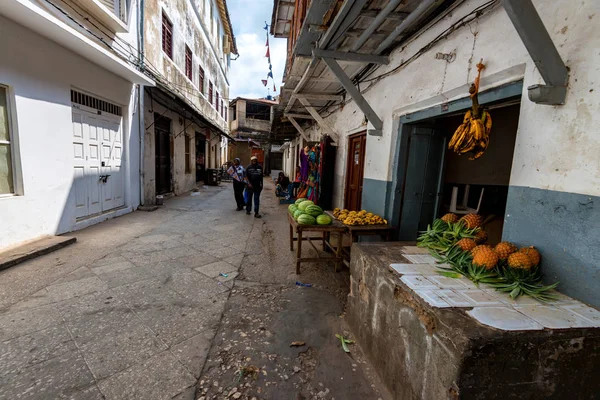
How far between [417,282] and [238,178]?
6.92m

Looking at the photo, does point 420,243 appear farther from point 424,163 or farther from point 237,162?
point 237,162

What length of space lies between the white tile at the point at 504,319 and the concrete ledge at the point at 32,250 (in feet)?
17.4

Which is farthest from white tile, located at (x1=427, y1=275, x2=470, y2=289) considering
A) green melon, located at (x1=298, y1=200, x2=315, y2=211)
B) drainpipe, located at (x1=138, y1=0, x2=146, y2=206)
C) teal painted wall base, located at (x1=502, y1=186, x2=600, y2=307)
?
drainpipe, located at (x1=138, y1=0, x2=146, y2=206)

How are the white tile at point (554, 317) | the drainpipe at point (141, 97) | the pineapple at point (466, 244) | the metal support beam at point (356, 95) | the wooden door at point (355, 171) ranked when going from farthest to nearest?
the drainpipe at point (141, 97)
the wooden door at point (355, 171)
the metal support beam at point (356, 95)
the pineapple at point (466, 244)
the white tile at point (554, 317)

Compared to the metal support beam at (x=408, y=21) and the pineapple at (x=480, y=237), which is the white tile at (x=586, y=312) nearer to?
the pineapple at (x=480, y=237)

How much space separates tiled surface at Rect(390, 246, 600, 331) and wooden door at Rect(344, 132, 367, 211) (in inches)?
153

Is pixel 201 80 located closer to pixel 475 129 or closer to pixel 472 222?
pixel 475 129

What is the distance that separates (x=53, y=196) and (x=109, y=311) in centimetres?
346

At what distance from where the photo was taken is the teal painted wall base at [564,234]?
1654 millimetres

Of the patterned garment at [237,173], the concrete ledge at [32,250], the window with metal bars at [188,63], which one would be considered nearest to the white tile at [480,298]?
the concrete ledge at [32,250]

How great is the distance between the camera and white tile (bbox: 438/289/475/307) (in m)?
1.62

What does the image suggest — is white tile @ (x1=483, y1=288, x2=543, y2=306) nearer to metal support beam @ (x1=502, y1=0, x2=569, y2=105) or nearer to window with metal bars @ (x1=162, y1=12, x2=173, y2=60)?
metal support beam @ (x1=502, y1=0, x2=569, y2=105)

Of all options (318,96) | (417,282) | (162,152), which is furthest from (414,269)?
(162,152)

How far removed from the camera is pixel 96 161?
6074 millimetres
